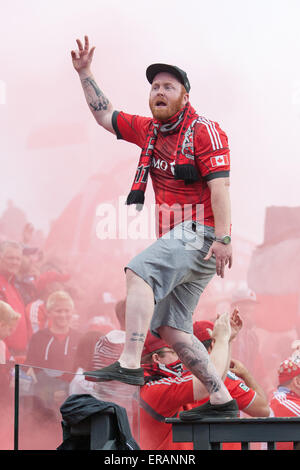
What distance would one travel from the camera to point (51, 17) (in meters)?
6.23

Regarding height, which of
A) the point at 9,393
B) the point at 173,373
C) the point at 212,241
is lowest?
the point at 9,393

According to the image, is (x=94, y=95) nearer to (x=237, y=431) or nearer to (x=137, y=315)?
(x=137, y=315)

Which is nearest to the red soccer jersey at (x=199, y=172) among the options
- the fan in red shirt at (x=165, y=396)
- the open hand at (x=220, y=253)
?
the open hand at (x=220, y=253)

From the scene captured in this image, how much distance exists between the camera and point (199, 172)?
107 inches

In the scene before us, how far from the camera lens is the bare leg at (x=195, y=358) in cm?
271

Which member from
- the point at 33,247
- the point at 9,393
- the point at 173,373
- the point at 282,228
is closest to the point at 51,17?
the point at 33,247

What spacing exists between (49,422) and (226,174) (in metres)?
1.25

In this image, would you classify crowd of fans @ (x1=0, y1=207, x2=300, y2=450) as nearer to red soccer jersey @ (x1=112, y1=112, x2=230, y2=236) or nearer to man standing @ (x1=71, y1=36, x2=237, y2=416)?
man standing @ (x1=71, y1=36, x2=237, y2=416)

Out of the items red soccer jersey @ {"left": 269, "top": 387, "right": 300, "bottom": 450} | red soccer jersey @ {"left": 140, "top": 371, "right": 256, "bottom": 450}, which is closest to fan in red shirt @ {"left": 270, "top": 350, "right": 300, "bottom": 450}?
red soccer jersey @ {"left": 269, "top": 387, "right": 300, "bottom": 450}

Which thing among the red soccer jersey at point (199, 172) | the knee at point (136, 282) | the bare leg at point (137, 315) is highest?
the red soccer jersey at point (199, 172)

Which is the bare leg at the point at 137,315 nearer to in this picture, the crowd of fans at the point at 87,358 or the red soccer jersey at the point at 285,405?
the crowd of fans at the point at 87,358

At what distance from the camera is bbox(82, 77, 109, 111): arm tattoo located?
2.98m

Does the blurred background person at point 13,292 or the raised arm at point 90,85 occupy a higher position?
the raised arm at point 90,85
